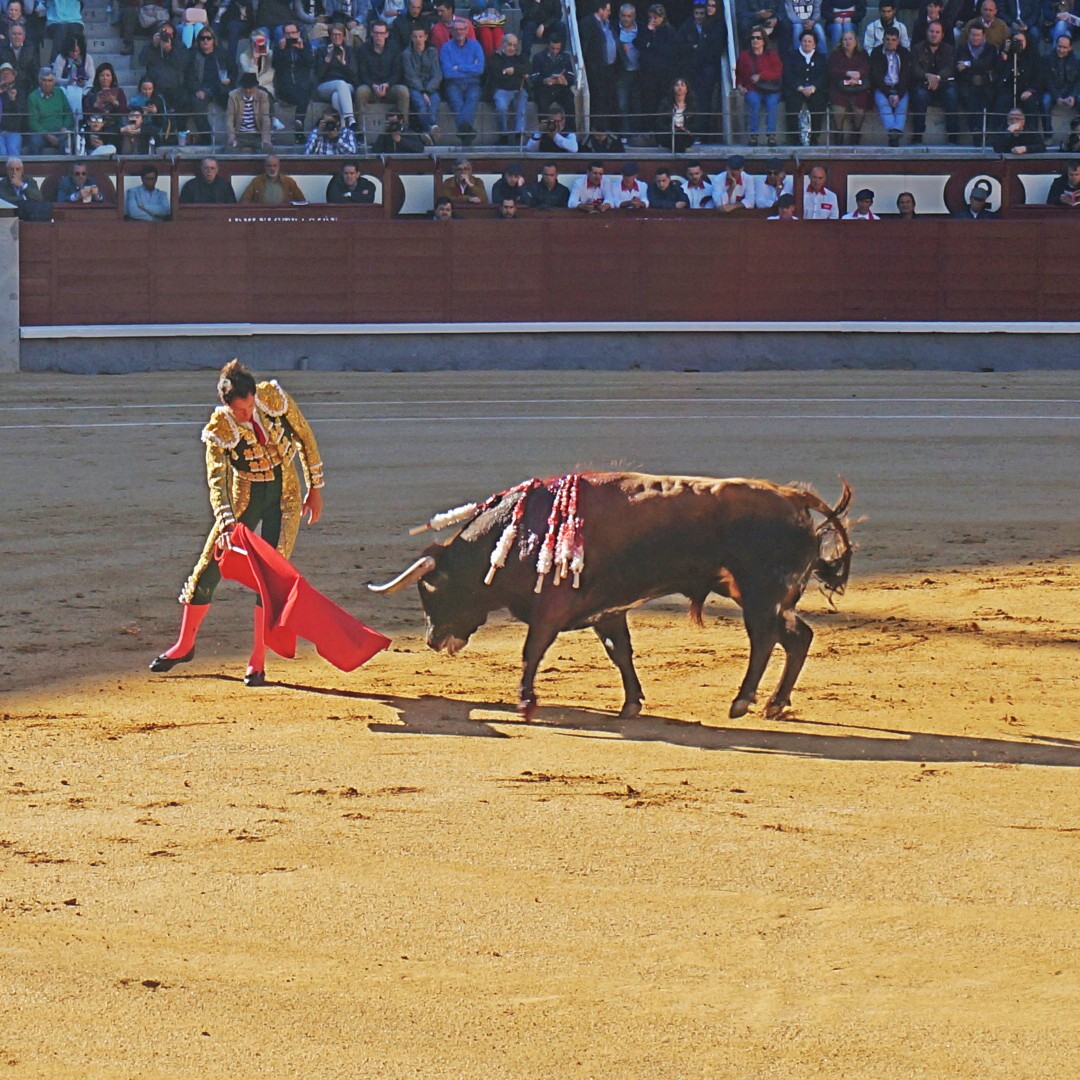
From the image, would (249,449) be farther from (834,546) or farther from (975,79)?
(975,79)

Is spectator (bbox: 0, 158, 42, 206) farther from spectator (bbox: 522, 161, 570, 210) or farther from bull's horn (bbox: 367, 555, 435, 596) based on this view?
bull's horn (bbox: 367, 555, 435, 596)

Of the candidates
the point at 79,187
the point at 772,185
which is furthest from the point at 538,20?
the point at 79,187

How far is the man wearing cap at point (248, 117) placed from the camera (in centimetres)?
1548

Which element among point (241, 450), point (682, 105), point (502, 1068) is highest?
point (682, 105)

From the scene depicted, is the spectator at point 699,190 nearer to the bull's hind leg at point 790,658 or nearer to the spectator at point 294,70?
the spectator at point 294,70

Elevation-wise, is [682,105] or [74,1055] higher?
[682,105]

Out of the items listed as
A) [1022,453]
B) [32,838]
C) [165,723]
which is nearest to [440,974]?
[32,838]

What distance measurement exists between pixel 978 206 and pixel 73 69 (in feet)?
25.2

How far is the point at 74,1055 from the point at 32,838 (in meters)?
1.31

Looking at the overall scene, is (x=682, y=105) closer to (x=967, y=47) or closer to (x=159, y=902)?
(x=967, y=47)

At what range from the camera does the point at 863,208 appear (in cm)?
1580

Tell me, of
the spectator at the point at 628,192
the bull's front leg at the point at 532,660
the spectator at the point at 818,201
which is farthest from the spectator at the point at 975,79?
the bull's front leg at the point at 532,660

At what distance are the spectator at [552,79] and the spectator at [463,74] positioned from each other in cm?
11

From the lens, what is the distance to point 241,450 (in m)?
6.15
